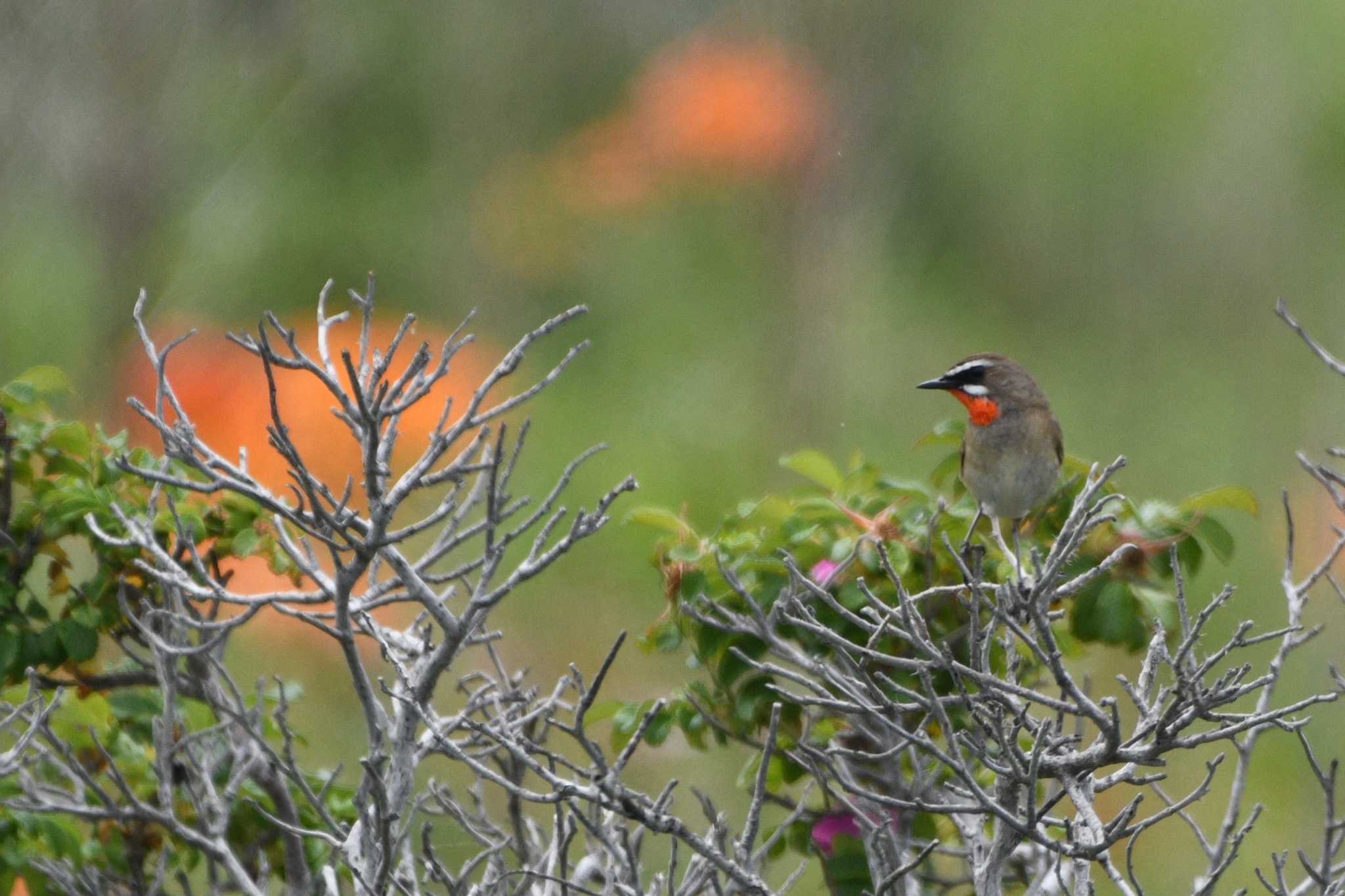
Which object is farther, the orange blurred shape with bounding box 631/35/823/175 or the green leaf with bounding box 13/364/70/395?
the orange blurred shape with bounding box 631/35/823/175

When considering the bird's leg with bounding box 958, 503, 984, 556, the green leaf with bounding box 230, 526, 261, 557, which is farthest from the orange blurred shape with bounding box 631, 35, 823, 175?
the green leaf with bounding box 230, 526, 261, 557

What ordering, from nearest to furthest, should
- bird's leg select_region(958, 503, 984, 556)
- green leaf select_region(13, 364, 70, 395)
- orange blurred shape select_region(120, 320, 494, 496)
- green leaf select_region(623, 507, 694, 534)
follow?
bird's leg select_region(958, 503, 984, 556)
green leaf select_region(623, 507, 694, 534)
green leaf select_region(13, 364, 70, 395)
orange blurred shape select_region(120, 320, 494, 496)

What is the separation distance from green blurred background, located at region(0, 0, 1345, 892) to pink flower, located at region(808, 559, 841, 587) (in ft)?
8.35

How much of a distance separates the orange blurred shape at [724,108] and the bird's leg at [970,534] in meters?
4.58

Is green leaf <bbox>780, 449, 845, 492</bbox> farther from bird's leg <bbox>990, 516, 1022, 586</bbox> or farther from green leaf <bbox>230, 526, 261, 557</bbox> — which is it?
green leaf <bbox>230, 526, 261, 557</bbox>

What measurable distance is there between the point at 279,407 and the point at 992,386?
3.44m

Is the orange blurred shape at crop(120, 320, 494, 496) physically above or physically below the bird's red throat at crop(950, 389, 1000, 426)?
above

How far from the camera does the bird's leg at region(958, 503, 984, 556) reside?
76.6 inches

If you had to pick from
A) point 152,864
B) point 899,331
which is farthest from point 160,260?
point 899,331

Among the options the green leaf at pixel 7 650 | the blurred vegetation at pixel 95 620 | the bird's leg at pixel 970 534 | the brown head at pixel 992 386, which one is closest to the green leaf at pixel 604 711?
the blurred vegetation at pixel 95 620

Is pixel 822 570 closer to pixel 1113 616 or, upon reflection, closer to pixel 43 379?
pixel 1113 616

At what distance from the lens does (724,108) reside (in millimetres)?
8562

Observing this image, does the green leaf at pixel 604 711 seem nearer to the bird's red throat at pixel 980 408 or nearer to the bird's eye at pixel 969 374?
the bird's red throat at pixel 980 408

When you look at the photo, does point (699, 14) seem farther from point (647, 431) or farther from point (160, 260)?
point (160, 260)
